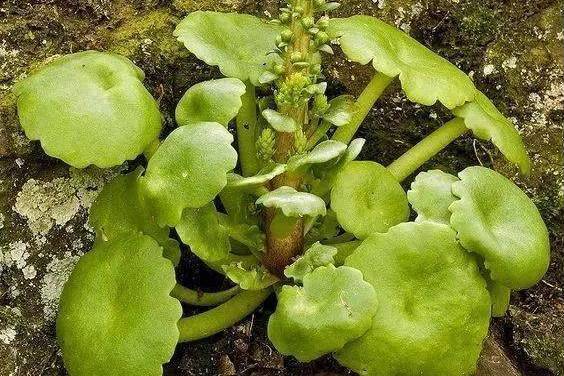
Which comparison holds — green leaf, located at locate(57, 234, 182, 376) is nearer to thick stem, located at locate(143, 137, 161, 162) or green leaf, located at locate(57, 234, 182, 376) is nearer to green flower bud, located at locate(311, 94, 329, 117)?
thick stem, located at locate(143, 137, 161, 162)

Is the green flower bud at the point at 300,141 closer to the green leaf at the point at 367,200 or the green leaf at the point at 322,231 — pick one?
the green leaf at the point at 367,200

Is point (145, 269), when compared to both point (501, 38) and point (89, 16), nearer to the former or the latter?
point (89, 16)

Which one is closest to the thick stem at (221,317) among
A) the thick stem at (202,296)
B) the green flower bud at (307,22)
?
the thick stem at (202,296)

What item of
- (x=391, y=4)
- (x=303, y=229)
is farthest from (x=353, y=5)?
(x=303, y=229)

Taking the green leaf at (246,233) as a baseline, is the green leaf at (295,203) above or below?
above

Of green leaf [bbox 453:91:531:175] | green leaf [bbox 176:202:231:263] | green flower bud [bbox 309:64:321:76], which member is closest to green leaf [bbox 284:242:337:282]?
green leaf [bbox 176:202:231:263]

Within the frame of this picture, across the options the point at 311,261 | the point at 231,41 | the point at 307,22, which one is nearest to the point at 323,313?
the point at 311,261
